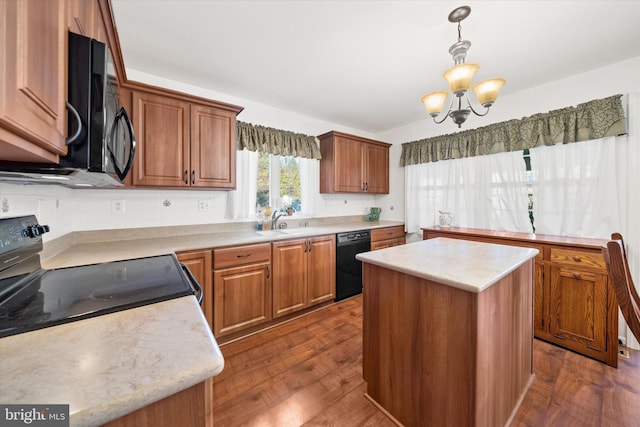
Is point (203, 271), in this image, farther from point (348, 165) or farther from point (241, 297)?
point (348, 165)

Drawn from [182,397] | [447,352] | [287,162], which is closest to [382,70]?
[287,162]

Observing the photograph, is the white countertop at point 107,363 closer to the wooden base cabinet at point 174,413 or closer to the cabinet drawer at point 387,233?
the wooden base cabinet at point 174,413

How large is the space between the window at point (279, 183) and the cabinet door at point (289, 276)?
784mm

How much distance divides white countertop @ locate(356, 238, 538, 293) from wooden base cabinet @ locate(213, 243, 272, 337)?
46.1 inches

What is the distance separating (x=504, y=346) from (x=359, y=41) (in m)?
2.22

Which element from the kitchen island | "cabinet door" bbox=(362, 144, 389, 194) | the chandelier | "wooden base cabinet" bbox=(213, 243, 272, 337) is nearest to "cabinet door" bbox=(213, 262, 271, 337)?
"wooden base cabinet" bbox=(213, 243, 272, 337)

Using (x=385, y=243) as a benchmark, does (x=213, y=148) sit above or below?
above

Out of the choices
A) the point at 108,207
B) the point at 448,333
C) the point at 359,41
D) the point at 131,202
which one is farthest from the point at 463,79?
the point at 108,207

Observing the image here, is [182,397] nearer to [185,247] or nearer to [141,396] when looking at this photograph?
[141,396]

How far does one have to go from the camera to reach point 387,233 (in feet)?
11.6

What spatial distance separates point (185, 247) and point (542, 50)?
332 centimetres

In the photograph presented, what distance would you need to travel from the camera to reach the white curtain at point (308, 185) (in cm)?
336

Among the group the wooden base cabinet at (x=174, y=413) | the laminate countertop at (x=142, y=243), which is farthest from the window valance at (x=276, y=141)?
the wooden base cabinet at (x=174, y=413)
